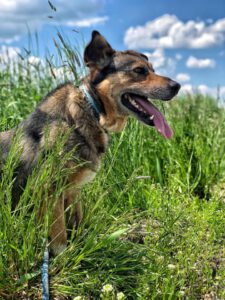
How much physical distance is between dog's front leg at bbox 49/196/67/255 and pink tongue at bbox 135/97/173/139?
116 centimetres

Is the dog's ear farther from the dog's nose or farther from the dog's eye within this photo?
the dog's nose

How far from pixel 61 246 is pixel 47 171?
0.92m

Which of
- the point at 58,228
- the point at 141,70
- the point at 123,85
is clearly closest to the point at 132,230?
the point at 58,228

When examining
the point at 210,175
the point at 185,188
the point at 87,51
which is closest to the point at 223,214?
the point at 185,188

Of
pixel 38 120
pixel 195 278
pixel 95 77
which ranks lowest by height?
pixel 195 278

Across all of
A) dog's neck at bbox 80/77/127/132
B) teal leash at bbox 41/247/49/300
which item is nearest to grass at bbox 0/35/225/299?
teal leash at bbox 41/247/49/300

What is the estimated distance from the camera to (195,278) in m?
3.81

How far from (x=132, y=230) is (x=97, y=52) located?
62.6 inches

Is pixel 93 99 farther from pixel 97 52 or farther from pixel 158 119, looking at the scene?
pixel 158 119

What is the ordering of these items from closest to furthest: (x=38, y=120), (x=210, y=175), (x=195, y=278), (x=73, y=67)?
1. (x=195, y=278)
2. (x=38, y=120)
3. (x=73, y=67)
4. (x=210, y=175)

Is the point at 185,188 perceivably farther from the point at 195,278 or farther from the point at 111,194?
the point at 195,278

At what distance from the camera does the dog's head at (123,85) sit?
4316 millimetres

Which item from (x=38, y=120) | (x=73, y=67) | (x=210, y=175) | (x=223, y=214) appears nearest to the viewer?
(x=38, y=120)

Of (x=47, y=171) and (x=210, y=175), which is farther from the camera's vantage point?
(x=210, y=175)
